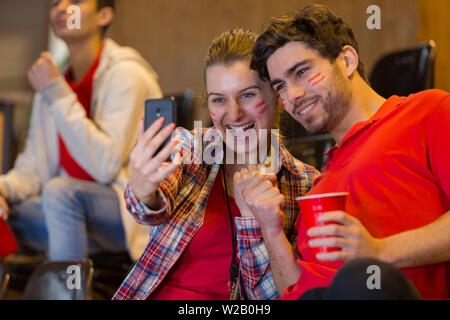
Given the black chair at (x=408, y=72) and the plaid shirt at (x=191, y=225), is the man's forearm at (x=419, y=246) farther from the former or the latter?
the black chair at (x=408, y=72)

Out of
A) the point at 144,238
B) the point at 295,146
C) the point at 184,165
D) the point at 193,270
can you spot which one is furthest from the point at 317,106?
the point at 144,238

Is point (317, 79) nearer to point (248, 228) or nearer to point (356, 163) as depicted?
point (356, 163)

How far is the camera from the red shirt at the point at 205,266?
4.19ft

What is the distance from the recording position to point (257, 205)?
105 centimetres

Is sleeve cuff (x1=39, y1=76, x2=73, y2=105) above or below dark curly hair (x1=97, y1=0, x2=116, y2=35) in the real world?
below

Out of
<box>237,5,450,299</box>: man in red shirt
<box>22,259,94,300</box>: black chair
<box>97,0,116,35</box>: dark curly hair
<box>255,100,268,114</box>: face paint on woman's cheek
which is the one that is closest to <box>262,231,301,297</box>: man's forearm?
<box>237,5,450,299</box>: man in red shirt

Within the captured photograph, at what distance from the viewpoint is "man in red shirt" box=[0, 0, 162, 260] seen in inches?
73.0

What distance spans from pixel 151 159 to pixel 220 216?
0.37 metres

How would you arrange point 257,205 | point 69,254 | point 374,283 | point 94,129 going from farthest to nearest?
point 94,129, point 69,254, point 257,205, point 374,283

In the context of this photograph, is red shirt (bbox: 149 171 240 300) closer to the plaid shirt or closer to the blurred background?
the plaid shirt

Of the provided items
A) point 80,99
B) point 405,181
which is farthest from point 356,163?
point 80,99

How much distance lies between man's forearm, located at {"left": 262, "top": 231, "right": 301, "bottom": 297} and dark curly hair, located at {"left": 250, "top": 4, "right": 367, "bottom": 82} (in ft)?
1.27

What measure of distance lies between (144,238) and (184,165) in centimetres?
67

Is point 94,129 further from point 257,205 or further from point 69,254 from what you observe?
point 257,205
